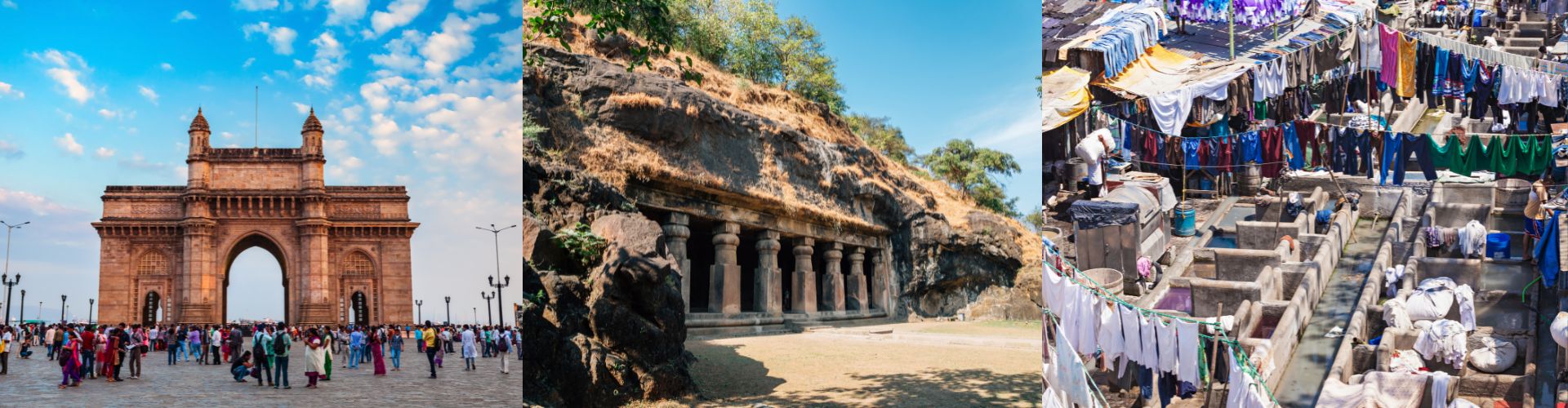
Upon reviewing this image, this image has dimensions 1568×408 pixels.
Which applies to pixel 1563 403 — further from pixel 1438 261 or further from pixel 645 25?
pixel 645 25

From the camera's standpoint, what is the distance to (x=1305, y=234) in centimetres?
1017

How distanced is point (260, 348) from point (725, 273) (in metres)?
4.79

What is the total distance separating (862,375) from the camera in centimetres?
708

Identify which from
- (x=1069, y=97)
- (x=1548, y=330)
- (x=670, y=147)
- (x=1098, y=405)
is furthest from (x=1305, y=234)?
(x=670, y=147)

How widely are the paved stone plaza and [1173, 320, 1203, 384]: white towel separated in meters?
4.97

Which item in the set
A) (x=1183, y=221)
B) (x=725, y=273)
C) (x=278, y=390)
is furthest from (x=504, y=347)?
(x=1183, y=221)

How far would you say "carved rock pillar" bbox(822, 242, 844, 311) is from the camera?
13.1 meters

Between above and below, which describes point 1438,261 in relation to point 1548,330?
above

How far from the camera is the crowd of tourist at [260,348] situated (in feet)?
28.0

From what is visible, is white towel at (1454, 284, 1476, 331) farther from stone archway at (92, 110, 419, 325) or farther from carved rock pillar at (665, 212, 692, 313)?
stone archway at (92, 110, 419, 325)

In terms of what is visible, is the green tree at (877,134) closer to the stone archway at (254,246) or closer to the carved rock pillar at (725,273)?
the carved rock pillar at (725,273)

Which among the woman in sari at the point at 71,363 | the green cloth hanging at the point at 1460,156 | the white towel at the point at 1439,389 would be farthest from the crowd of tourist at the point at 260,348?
the green cloth hanging at the point at 1460,156

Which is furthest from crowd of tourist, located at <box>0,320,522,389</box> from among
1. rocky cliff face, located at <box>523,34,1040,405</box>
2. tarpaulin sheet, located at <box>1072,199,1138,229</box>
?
tarpaulin sheet, located at <box>1072,199,1138,229</box>

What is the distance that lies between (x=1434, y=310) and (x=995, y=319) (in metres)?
5.59
